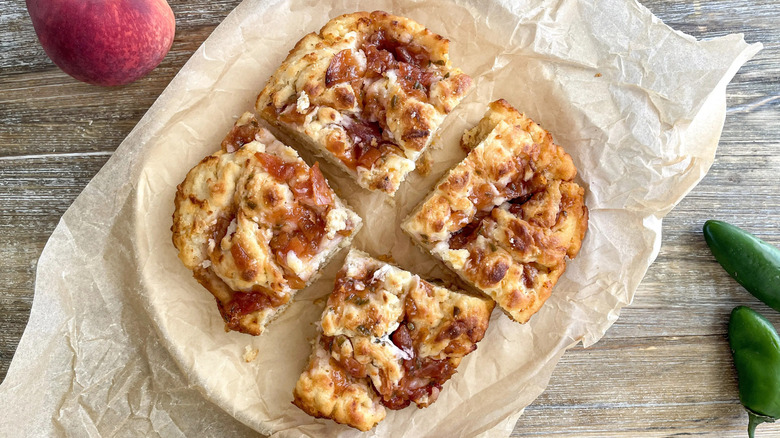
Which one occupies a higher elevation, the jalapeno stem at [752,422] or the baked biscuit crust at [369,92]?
the baked biscuit crust at [369,92]

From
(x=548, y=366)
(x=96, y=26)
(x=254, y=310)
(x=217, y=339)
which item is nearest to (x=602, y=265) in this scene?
(x=548, y=366)

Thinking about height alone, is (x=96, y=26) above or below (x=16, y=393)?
above

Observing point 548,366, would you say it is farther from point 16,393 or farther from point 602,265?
point 16,393

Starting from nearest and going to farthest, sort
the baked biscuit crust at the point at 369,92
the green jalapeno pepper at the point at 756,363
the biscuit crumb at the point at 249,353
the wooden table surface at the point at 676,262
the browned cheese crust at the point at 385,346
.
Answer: the browned cheese crust at the point at 385,346, the baked biscuit crust at the point at 369,92, the biscuit crumb at the point at 249,353, the green jalapeno pepper at the point at 756,363, the wooden table surface at the point at 676,262

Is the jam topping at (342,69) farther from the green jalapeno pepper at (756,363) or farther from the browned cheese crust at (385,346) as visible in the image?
the green jalapeno pepper at (756,363)

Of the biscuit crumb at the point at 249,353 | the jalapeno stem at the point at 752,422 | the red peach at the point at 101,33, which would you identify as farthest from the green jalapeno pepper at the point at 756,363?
the red peach at the point at 101,33

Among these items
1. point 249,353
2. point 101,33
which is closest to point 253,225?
point 249,353
